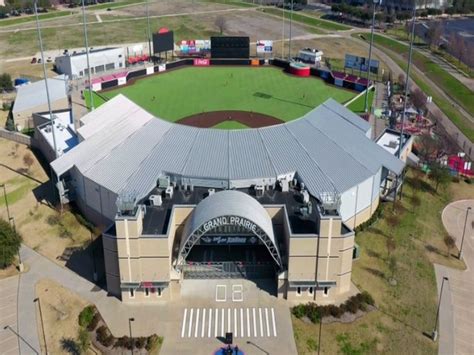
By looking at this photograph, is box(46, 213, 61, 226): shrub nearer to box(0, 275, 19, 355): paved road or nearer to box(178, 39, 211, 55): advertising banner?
box(0, 275, 19, 355): paved road

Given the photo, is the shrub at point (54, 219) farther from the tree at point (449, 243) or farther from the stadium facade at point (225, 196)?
the tree at point (449, 243)

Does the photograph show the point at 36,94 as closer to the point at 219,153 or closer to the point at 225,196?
the point at 219,153

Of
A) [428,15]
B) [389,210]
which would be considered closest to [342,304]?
[389,210]

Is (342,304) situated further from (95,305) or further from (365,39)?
(365,39)

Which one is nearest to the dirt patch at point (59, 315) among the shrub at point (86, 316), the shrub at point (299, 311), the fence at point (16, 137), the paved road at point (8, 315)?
the shrub at point (86, 316)

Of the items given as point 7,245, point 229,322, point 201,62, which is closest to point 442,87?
point 201,62

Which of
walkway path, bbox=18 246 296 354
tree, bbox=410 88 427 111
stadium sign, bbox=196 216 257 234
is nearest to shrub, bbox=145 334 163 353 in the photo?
walkway path, bbox=18 246 296 354
